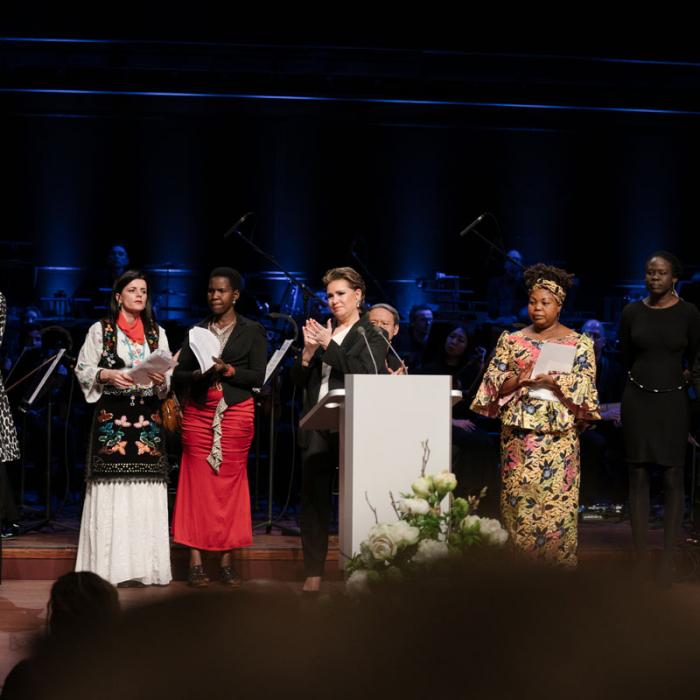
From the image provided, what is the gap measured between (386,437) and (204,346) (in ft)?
5.72

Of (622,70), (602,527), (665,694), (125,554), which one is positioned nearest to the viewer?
(665,694)

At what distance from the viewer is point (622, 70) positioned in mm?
10602

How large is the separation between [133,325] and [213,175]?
6.11 meters

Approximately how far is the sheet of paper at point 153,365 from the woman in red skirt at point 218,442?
0.80 ft

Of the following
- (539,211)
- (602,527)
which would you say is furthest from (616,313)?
(602,527)

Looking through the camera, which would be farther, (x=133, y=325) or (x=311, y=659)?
(x=133, y=325)

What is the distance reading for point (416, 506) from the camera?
2816 millimetres

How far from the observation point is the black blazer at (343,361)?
13.8 feet

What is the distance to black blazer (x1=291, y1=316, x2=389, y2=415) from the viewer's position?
4.20 m

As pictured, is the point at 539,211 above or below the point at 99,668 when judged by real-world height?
above

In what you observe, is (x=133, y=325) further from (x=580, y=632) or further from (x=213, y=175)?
(x=213, y=175)

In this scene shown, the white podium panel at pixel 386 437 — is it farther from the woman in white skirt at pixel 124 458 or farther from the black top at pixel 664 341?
the black top at pixel 664 341

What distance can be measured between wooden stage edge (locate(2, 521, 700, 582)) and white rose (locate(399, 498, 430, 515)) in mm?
2628

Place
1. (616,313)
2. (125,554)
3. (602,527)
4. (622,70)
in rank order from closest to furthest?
(125,554) → (602,527) → (616,313) → (622,70)
